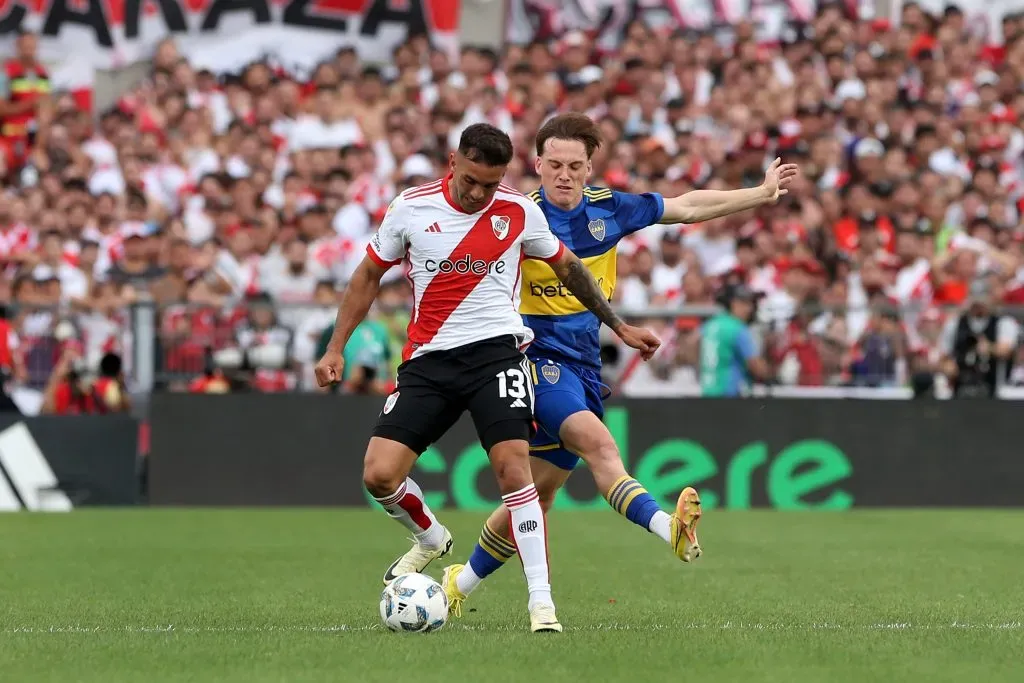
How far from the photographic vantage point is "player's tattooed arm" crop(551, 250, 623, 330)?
784 cm

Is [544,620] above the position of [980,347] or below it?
below

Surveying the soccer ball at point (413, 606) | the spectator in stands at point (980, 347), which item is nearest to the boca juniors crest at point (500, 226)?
the soccer ball at point (413, 606)

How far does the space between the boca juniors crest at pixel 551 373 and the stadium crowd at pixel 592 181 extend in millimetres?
8234

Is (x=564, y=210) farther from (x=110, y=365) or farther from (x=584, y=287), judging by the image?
(x=110, y=365)

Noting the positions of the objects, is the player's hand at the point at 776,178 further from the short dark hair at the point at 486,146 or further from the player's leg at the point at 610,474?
the short dark hair at the point at 486,146

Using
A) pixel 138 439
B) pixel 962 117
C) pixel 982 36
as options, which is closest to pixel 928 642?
pixel 138 439

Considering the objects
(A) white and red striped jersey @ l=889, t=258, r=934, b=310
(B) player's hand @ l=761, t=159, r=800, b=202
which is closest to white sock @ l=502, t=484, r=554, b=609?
(B) player's hand @ l=761, t=159, r=800, b=202

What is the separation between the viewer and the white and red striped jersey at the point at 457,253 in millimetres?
7590

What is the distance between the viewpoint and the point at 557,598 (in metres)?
8.84

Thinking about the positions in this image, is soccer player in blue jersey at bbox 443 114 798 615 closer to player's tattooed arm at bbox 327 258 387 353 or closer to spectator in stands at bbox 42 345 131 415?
player's tattooed arm at bbox 327 258 387 353

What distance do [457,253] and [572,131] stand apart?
111 cm

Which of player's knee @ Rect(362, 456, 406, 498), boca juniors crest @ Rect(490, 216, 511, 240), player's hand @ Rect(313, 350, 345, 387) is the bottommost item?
player's knee @ Rect(362, 456, 406, 498)

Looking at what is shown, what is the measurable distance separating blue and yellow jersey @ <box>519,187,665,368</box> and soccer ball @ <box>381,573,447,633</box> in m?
1.57

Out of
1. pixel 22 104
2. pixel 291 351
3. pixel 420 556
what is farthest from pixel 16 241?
pixel 420 556
